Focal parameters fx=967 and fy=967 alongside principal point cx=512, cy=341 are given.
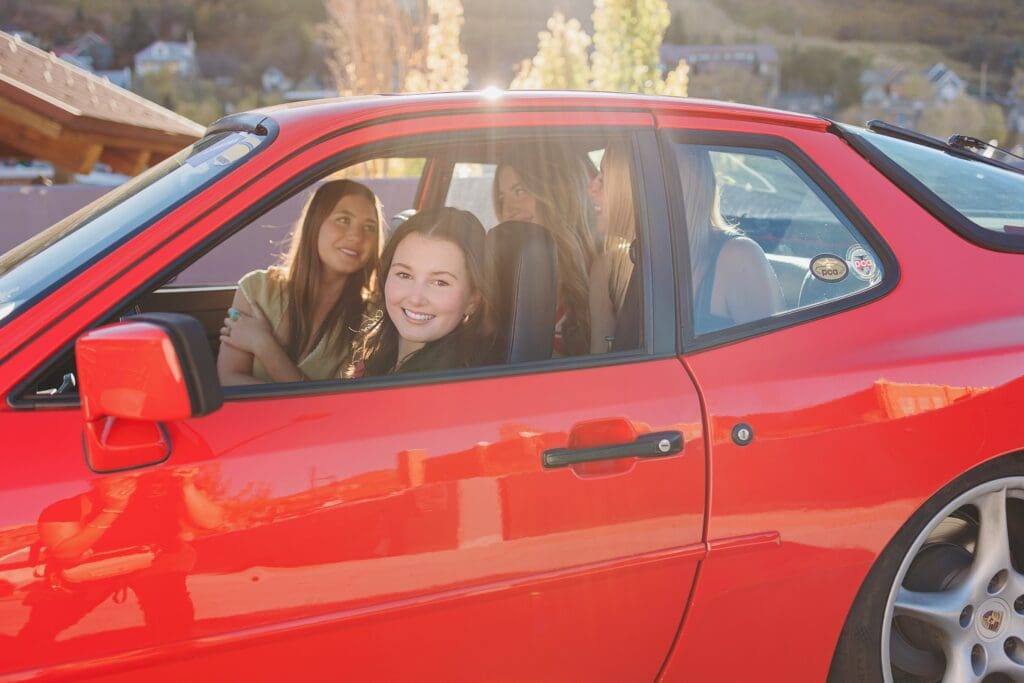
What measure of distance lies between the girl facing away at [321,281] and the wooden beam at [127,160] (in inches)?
313

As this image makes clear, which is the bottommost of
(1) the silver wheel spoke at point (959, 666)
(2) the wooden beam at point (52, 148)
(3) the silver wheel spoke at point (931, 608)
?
(1) the silver wheel spoke at point (959, 666)

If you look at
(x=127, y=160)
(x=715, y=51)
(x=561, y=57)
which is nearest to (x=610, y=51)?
(x=561, y=57)

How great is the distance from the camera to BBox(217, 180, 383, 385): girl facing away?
113 inches

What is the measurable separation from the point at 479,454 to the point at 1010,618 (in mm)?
1472

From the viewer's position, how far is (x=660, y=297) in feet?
6.97

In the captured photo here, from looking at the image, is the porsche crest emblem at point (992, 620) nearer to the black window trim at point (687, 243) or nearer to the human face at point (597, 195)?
the black window trim at point (687, 243)

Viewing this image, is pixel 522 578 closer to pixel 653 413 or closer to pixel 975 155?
pixel 653 413

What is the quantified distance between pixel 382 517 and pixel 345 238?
1.37m

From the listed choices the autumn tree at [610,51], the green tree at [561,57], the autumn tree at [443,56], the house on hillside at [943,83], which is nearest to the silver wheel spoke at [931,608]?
the autumn tree at [443,56]

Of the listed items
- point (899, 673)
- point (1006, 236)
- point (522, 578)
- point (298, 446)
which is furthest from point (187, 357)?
point (1006, 236)

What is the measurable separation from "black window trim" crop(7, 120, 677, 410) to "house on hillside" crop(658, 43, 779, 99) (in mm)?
90998

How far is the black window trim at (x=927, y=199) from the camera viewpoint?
2.39 meters

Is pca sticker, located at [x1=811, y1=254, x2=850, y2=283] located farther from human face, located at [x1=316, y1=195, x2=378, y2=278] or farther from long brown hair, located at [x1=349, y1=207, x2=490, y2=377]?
human face, located at [x1=316, y1=195, x2=378, y2=278]

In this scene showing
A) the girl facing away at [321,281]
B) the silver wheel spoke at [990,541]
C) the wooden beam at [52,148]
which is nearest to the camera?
the silver wheel spoke at [990,541]
